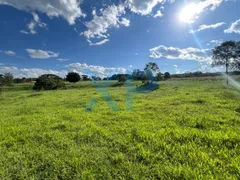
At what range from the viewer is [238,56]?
37.5 m

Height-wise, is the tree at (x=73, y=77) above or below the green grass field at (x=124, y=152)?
above

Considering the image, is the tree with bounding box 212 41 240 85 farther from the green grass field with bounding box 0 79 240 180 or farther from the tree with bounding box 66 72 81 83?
the tree with bounding box 66 72 81 83

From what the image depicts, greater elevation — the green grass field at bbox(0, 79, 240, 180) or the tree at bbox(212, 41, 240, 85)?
the tree at bbox(212, 41, 240, 85)

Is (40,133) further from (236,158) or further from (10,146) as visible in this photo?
(236,158)

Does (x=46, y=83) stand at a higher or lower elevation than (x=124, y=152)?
higher

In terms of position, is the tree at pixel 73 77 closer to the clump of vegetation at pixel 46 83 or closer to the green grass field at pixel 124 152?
the clump of vegetation at pixel 46 83

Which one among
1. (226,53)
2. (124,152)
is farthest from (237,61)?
(124,152)

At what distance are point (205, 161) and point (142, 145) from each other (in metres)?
1.94

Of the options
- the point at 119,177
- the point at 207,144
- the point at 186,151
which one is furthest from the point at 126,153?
the point at 207,144

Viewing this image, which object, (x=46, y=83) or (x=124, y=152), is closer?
(x=124, y=152)

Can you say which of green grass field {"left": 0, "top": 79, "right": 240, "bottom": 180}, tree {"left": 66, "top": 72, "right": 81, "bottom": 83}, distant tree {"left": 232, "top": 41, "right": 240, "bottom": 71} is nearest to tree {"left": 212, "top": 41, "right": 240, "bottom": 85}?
distant tree {"left": 232, "top": 41, "right": 240, "bottom": 71}

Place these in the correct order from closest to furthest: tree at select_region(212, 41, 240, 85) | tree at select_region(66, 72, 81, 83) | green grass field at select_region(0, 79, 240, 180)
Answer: green grass field at select_region(0, 79, 240, 180)
tree at select_region(212, 41, 240, 85)
tree at select_region(66, 72, 81, 83)

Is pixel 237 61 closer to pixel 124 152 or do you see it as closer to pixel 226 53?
pixel 226 53

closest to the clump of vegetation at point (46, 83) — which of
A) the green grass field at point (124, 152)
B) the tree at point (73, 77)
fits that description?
the tree at point (73, 77)
